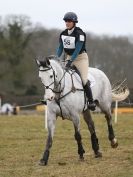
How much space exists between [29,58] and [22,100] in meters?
23.1

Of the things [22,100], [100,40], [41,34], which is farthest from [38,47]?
[22,100]

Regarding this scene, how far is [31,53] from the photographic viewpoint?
7894 centimetres

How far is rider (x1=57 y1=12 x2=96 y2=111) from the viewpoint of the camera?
40.4ft

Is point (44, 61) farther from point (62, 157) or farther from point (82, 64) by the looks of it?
point (62, 157)

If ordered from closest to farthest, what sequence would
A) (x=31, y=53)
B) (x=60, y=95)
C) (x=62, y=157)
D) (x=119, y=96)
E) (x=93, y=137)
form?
(x=60, y=95)
(x=62, y=157)
(x=93, y=137)
(x=119, y=96)
(x=31, y=53)

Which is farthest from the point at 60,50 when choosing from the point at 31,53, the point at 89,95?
the point at 31,53

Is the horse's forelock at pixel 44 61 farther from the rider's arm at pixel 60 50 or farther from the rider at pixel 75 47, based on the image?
the rider's arm at pixel 60 50

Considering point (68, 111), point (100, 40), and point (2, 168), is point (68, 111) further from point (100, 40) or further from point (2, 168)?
point (100, 40)

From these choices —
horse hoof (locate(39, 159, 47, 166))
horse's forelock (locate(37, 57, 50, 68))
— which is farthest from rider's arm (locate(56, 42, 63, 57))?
horse hoof (locate(39, 159, 47, 166))

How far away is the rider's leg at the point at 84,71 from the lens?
12.6 m

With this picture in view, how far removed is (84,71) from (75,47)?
648 millimetres

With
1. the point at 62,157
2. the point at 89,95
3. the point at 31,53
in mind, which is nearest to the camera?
the point at 89,95

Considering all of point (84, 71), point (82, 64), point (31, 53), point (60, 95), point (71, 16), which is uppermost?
point (71, 16)

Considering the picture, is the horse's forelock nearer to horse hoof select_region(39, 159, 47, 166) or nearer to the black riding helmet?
the black riding helmet
